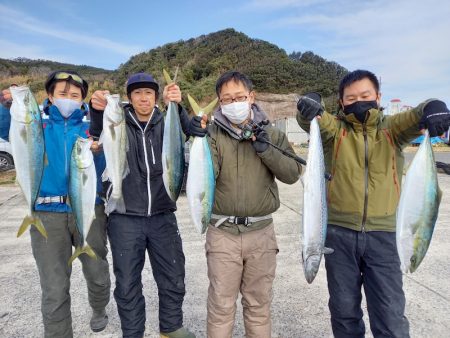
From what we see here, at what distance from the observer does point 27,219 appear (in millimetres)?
2521

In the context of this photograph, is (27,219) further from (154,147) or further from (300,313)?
(300,313)

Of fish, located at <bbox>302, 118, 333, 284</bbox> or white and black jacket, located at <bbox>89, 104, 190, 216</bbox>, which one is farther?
white and black jacket, located at <bbox>89, 104, 190, 216</bbox>

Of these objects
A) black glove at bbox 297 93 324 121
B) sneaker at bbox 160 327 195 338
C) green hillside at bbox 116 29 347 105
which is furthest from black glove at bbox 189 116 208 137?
green hillside at bbox 116 29 347 105

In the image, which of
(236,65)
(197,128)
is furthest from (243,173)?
(236,65)

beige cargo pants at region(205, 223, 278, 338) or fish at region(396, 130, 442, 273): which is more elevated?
fish at region(396, 130, 442, 273)

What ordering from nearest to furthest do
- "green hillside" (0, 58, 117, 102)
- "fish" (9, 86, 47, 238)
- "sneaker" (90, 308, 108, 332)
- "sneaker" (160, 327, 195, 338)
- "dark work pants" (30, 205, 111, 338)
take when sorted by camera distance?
1. "fish" (9, 86, 47, 238)
2. "dark work pants" (30, 205, 111, 338)
3. "sneaker" (160, 327, 195, 338)
4. "sneaker" (90, 308, 108, 332)
5. "green hillside" (0, 58, 117, 102)

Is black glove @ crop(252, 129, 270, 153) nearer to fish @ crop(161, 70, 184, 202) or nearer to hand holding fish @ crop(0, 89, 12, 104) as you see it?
fish @ crop(161, 70, 184, 202)

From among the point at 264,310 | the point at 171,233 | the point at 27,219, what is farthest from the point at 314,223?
the point at 27,219

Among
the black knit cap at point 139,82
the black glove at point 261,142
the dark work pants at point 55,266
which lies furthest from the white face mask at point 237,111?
the dark work pants at point 55,266

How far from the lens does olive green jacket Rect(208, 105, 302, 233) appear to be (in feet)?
8.76

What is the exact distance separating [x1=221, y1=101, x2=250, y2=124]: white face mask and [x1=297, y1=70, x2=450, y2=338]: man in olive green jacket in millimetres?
413

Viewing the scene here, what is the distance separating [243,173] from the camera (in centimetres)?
269

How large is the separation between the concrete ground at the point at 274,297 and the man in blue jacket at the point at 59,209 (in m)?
0.67

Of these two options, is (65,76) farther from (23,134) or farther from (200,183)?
(200,183)
